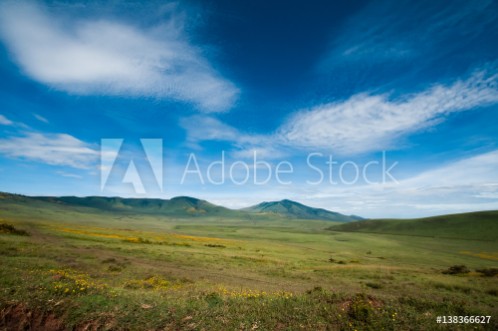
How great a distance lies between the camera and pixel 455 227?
146m

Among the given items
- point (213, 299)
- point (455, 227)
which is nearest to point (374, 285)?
point (213, 299)

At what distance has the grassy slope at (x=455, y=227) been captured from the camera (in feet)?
417

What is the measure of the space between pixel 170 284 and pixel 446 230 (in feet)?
549

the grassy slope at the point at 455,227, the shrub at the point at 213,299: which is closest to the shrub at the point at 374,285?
the shrub at the point at 213,299

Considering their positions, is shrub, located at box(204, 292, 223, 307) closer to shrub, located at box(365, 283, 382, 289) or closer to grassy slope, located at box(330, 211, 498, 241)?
shrub, located at box(365, 283, 382, 289)

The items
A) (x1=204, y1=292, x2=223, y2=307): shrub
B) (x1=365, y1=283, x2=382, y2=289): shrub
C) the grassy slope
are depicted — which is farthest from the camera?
the grassy slope

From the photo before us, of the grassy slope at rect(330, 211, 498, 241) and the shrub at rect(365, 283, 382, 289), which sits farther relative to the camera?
the grassy slope at rect(330, 211, 498, 241)

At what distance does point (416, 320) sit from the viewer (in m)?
13.1

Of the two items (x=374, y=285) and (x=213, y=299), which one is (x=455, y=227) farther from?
(x=213, y=299)

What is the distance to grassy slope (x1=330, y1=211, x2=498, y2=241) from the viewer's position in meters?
127

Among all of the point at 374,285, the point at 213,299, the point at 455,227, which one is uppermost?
the point at 455,227

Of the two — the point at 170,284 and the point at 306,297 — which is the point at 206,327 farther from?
the point at 170,284

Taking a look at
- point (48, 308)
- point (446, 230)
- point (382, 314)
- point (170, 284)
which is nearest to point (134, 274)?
point (170, 284)

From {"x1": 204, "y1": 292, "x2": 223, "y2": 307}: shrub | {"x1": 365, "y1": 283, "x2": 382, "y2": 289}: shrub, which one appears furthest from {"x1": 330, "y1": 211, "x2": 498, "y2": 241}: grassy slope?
{"x1": 204, "y1": 292, "x2": 223, "y2": 307}: shrub
